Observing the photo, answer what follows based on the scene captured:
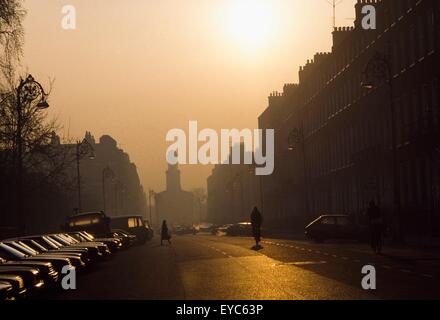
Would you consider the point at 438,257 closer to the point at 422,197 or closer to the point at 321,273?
the point at 321,273

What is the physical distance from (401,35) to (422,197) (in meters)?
11.4

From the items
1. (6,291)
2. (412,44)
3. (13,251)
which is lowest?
(6,291)

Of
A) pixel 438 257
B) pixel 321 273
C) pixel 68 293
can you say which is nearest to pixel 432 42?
pixel 438 257

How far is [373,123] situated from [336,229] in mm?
20916

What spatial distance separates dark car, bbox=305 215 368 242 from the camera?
169ft

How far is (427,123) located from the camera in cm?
5581

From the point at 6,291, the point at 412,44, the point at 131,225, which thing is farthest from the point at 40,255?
the point at 131,225

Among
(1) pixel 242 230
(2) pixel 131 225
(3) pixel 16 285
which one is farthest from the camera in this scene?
(1) pixel 242 230

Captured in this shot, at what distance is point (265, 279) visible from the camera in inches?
896

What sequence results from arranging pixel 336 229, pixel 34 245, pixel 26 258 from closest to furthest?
pixel 26 258 → pixel 34 245 → pixel 336 229

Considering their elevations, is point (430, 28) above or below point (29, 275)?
above

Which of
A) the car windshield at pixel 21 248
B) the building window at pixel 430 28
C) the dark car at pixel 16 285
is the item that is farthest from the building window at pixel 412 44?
the dark car at pixel 16 285

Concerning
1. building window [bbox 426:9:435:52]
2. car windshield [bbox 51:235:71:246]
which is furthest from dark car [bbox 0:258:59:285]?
building window [bbox 426:9:435:52]

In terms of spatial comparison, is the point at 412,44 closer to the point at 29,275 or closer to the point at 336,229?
the point at 336,229
